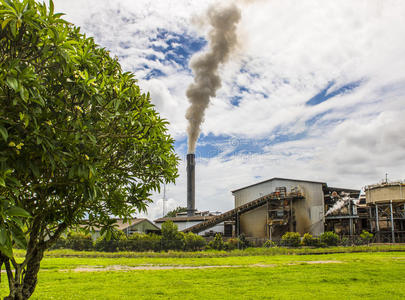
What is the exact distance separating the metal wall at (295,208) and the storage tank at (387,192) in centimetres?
767

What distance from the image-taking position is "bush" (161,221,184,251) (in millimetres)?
40062

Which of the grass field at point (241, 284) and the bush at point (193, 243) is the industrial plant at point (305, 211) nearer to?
the bush at point (193, 243)

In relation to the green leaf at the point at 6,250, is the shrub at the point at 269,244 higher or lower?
lower

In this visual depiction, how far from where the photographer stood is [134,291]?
1313cm

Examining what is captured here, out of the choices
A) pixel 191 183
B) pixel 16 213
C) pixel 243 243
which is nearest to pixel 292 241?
pixel 243 243

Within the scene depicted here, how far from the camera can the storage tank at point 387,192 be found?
1898 inches

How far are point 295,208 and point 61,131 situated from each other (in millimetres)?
49919

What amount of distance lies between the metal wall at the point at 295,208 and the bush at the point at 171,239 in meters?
17.4

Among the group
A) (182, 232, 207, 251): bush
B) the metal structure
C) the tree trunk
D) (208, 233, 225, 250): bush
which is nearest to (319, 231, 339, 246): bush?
the metal structure

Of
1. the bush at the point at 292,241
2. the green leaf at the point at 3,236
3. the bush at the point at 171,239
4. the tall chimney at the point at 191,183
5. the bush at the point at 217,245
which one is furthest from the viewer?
the tall chimney at the point at 191,183

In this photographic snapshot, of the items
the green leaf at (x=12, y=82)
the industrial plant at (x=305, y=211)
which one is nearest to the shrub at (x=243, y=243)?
the industrial plant at (x=305, y=211)

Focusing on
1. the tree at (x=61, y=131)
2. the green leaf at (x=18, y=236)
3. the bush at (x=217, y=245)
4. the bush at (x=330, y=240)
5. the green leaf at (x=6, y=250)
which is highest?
the tree at (x=61, y=131)

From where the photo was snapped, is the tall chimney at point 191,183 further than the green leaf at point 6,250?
Yes

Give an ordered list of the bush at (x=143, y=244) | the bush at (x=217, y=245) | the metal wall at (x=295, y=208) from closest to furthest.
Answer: the bush at (x=143, y=244)
the bush at (x=217, y=245)
the metal wall at (x=295, y=208)
